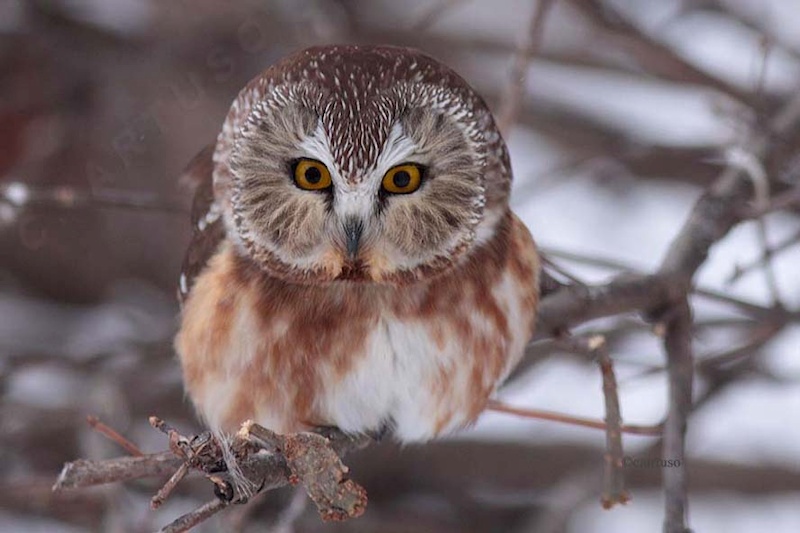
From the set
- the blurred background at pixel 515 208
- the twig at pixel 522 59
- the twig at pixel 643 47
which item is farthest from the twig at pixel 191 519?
the twig at pixel 643 47

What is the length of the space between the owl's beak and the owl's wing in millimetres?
552

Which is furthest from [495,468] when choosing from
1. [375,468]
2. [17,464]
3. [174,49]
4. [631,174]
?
[174,49]

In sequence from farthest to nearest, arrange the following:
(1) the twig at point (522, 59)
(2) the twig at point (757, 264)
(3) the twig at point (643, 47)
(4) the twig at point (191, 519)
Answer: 1. (3) the twig at point (643, 47)
2. (1) the twig at point (522, 59)
3. (2) the twig at point (757, 264)
4. (4) the twig at point (191, 519)

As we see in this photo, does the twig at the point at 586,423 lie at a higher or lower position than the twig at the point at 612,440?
higher

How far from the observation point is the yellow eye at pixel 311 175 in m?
2.88

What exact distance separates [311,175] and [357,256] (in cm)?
23

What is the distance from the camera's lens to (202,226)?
11.4ft

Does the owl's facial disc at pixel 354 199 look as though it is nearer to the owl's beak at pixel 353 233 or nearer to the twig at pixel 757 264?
the owl's beak at pixel 353 233

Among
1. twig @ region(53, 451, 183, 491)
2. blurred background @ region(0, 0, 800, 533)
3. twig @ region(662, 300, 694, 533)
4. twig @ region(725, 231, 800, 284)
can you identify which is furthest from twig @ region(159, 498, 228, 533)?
blurred background @ region(0, 0, 800, 533)

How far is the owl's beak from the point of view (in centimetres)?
290

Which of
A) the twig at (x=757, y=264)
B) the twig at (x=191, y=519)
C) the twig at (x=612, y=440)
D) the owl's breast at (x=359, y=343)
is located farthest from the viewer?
the twig at (x=757, y=264)

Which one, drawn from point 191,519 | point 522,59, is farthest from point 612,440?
point 522,59

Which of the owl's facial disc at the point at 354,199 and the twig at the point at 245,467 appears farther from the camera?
the owl's facial disc at the point at 354,199

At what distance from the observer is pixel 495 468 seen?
203 inches
